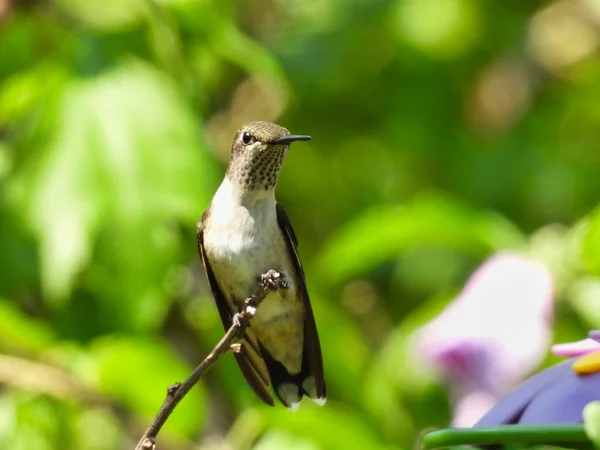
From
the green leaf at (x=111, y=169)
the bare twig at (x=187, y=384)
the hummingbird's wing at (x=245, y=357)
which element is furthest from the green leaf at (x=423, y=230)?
the bare twig at (x=187, y=384)

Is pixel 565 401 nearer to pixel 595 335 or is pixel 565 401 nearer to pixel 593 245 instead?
pixel 595 335

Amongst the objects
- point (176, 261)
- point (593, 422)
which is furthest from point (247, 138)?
point (593, 422)

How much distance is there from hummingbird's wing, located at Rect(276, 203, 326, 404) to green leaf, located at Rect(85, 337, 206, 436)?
1.11 feet

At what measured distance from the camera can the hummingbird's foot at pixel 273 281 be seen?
197cm

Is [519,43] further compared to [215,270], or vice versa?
[519,43]

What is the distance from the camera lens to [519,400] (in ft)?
5.77

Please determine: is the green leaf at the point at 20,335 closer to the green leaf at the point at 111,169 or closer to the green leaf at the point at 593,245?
the green leaf at the point at 111,169

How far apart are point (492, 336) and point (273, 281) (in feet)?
2.23

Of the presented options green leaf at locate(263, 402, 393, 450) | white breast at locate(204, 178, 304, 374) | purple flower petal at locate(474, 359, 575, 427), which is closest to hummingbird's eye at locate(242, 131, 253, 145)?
white breast at locate(204, 178, 304, 374)

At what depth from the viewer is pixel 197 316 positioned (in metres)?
3.39

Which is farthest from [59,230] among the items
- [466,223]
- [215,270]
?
[466,223]

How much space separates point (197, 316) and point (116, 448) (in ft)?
1.48

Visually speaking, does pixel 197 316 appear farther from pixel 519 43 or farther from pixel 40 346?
pixel 519 43

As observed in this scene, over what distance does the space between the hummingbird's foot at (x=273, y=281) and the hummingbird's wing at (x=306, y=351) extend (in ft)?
0.59
